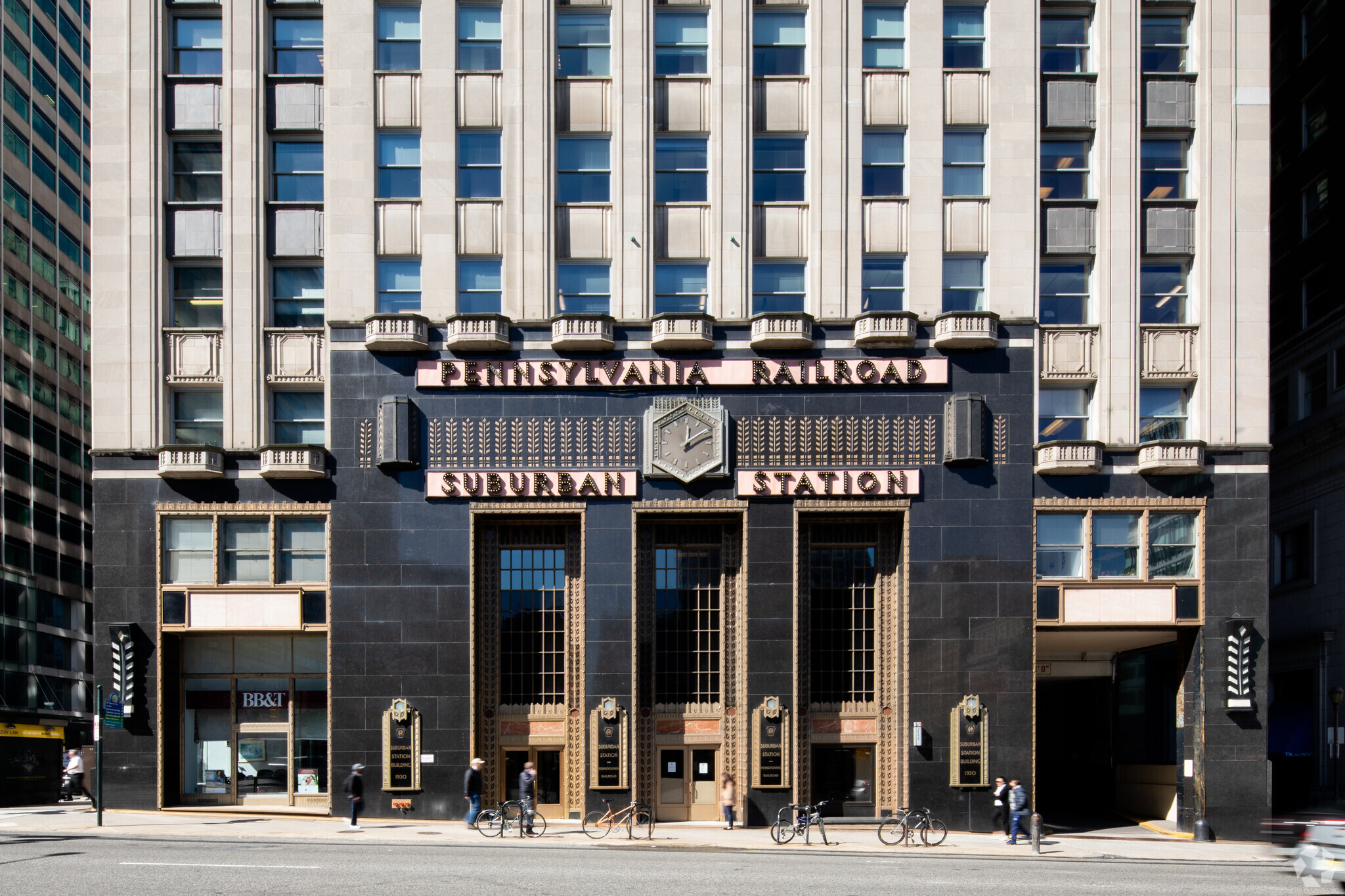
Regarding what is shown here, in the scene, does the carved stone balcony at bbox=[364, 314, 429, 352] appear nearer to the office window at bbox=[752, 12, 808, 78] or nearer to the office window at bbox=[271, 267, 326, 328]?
the office window at bbox=[271, 267, 326, 328]

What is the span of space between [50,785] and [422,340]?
18992mm

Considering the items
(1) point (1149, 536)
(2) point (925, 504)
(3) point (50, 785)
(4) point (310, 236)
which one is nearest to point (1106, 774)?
(1) point (1149, 536)

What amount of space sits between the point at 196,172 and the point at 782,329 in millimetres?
19493

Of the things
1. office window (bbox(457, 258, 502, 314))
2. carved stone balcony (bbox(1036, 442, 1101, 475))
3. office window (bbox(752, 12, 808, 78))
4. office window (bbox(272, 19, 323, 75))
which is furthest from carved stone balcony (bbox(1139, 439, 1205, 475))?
office window (bbox(272, 19, 323, 75))

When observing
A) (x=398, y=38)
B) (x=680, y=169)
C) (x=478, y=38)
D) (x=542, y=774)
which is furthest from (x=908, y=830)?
(x=398, y=38)

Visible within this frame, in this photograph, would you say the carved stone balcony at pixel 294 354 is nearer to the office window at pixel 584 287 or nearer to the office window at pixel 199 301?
the office window at pixel 199 301

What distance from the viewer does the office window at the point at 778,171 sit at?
106 ft

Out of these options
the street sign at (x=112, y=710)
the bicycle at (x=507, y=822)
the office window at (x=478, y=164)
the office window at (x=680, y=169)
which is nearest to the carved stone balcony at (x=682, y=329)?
the office window at (x=680, y=169)

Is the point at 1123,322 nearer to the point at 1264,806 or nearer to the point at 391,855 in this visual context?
the point at 1264,806

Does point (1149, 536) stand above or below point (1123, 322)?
below

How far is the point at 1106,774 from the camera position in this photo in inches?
1470

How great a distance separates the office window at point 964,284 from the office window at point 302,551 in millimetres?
20805

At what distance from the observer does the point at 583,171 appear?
1277 inches

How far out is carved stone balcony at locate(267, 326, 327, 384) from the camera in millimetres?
32312
